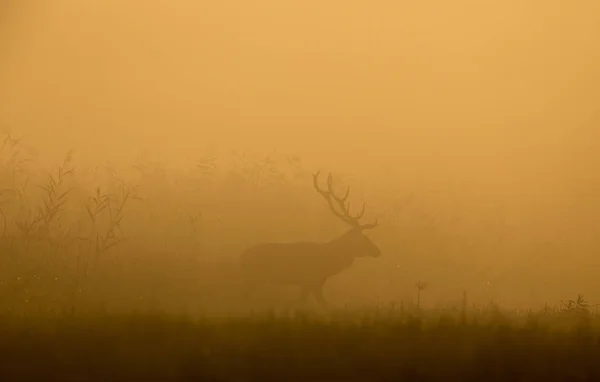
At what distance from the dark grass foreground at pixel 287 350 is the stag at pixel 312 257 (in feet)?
0.30

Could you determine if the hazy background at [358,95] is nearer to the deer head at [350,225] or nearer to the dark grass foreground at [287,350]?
the deer head at [350,225]

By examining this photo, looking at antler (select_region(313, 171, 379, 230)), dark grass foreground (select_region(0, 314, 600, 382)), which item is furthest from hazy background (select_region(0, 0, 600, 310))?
dark grass foreground (select_region(0, 314, 600, 382))

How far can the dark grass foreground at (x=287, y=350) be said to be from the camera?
137 cm

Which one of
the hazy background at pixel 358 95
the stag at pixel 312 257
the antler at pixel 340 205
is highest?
the hazy background at pixel 358 95

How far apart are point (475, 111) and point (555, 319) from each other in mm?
567

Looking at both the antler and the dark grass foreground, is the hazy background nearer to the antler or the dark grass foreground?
the antler

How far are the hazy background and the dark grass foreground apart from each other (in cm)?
24

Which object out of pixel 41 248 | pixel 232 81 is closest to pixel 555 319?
pixel 232 81

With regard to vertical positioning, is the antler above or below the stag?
above

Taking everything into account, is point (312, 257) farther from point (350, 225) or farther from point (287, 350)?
point (287, 350)

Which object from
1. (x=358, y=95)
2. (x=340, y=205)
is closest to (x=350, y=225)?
(x=340, y=205)

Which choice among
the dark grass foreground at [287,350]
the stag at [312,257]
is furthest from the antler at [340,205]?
the dark grass foreground at [287,350]

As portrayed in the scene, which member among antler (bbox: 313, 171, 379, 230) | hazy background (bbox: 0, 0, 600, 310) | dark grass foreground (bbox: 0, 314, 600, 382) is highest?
hazy background (bbox: 0, 0, 600, 310)

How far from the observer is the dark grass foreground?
1.37m
